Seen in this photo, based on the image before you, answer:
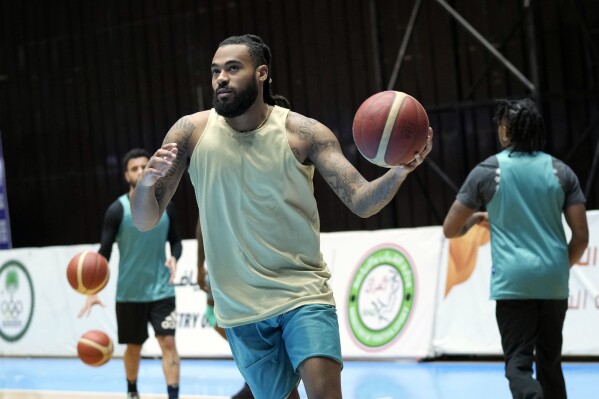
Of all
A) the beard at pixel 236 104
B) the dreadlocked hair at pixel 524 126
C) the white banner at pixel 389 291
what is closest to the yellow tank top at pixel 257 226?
the beard at pixel 236 104

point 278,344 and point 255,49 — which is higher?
point 255,49

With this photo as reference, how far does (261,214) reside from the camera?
14.0ft

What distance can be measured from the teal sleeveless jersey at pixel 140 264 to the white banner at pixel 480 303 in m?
3.22

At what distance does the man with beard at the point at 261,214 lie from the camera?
4184 mm

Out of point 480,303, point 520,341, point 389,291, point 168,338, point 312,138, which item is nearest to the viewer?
point 312,138

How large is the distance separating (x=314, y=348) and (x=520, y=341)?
6.11 feet

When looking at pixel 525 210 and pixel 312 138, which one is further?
pixel 525 210

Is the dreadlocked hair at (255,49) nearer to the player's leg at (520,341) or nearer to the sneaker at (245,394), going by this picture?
the player's leg at (520,341)

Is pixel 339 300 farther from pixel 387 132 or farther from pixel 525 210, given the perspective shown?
pixel 387 132

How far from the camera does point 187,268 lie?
12.1m

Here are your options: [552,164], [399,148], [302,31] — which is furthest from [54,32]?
[399,148]

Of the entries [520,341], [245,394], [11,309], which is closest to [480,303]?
[245,394]

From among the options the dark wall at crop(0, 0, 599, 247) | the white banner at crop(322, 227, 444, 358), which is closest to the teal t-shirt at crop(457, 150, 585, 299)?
the white banner at crop(322, 227, 444, 358)

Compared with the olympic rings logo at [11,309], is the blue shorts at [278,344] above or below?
above
